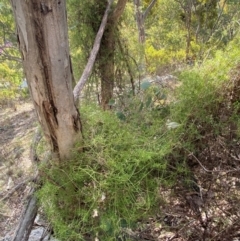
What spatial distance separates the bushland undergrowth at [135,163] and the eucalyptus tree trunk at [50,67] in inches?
2.9

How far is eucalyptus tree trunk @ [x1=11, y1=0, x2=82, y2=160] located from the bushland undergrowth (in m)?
0.07

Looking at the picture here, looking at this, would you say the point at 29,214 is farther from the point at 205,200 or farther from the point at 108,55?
the point at 108,55

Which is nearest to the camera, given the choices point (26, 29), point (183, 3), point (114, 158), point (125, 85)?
point (26, 29)

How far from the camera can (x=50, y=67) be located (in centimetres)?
72

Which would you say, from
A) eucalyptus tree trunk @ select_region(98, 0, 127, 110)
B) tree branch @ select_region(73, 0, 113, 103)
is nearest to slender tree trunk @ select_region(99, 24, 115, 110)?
eucalyptus tree trunk @ select_region(98, 0, 127, 110)

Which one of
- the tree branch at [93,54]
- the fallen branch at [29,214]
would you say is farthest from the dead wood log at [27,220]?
the tree branch at [93,54]

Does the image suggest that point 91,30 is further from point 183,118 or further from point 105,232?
point 105,232

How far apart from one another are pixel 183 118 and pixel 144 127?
15cm

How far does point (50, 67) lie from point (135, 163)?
373 millimetres

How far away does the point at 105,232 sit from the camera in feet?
2.92

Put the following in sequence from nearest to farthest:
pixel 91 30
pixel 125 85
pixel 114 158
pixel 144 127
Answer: pixel 114 158
pixel 144 127
pixel 91 30
pixel 125 85

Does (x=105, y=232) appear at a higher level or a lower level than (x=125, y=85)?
lower

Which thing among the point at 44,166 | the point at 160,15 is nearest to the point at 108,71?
the point at 44,166

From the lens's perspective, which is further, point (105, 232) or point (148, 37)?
point (148, 37)
